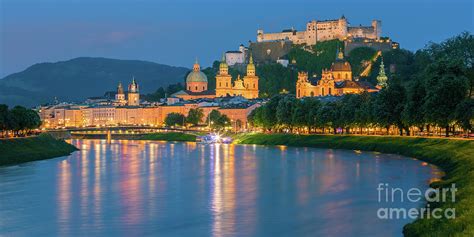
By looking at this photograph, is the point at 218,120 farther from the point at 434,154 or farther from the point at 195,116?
the point at 434,154

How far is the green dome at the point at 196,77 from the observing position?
606 ft

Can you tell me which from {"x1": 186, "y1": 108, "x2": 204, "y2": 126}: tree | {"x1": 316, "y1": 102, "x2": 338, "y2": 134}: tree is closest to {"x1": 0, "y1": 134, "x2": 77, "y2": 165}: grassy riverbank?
{"x1": 316, "y1": 102, "x2": 338, "y2": 134}: tree

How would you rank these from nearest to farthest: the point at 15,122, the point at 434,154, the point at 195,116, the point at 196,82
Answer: the point at 434,154, the point at 15,122, the point at 195,116, the point at 196,82

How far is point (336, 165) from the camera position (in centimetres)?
5531

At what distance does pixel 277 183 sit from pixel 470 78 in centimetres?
2462

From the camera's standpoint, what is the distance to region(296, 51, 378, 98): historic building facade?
144887 mm

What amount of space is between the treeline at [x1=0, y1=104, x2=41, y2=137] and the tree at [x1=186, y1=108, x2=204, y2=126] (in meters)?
65.6

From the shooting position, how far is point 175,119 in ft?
479

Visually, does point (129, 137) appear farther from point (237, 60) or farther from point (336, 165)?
point (336, 165)

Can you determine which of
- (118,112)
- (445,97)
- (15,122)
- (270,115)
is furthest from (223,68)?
(445,97)

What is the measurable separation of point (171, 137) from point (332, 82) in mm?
36235

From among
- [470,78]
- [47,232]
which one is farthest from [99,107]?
[47,232]

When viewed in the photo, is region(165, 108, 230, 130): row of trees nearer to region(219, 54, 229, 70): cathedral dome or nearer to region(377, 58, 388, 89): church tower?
region(377, 58, 388, 89): church tower

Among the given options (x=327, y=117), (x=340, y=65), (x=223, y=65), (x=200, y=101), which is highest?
(x=223, y=65)
